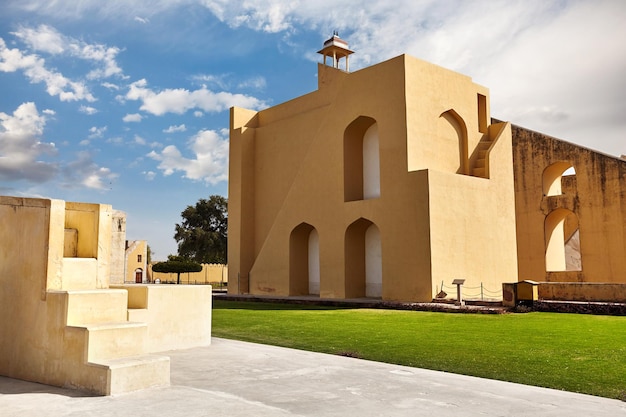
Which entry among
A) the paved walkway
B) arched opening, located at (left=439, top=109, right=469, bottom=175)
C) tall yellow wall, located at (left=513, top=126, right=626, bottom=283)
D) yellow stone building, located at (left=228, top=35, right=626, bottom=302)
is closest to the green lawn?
the paved walkway

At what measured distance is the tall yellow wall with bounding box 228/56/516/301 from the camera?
55.2ft

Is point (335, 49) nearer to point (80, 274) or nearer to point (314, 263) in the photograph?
point (314, 263)

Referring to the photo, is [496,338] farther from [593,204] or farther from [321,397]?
[593,204]

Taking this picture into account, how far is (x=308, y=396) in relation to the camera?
4473 mm

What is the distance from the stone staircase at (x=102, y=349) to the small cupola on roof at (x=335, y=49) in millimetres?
21008

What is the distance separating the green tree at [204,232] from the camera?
147ft

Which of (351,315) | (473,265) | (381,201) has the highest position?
(381,201)

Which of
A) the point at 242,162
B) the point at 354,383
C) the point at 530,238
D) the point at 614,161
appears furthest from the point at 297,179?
the point at 354,383

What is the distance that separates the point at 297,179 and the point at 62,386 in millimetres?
16278

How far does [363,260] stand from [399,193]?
3.29 meters

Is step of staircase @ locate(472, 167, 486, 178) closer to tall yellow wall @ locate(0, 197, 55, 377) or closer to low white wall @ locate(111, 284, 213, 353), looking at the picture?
low white wall @ locate(111, 284, 213, 353)

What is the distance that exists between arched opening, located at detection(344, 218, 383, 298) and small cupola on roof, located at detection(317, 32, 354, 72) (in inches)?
360

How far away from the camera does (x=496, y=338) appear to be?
8914 mm

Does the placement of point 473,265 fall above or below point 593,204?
below
